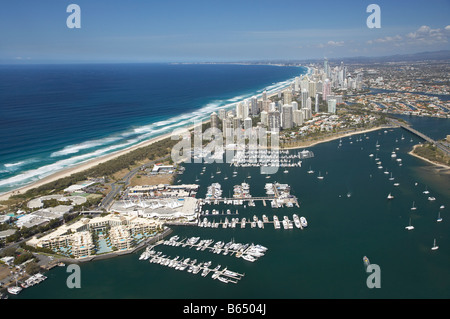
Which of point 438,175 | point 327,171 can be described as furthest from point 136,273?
point 438,175

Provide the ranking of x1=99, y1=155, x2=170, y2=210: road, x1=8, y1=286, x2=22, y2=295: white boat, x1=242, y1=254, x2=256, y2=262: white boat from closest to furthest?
x1=8, y1=286, x2=22, y2=295: white boat, x1=242, y1=254, x2=256, y2=262: white boat, x1=99, y1=155, x2=170, y2=210: road

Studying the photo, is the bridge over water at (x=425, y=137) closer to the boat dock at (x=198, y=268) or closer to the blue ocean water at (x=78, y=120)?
the boat dock at (x=198, y=268)

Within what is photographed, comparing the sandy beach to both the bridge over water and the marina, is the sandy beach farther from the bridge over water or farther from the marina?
the bridge over water

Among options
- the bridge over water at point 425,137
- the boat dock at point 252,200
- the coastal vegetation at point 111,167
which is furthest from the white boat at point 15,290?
the bridge over water at point 425,137

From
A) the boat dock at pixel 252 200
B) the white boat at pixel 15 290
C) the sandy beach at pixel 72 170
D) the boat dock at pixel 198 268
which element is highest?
the sandy beach at pixel 72 170

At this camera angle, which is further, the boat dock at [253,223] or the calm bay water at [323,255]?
the boat dock at [253,223]

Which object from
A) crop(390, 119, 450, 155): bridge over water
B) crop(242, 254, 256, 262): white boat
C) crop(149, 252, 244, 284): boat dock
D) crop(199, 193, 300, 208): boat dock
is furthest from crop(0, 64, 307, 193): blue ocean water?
crop(390, 119, 450, 155): bridge over water

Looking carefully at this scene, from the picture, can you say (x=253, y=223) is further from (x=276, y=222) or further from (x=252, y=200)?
(x=252, y=200)

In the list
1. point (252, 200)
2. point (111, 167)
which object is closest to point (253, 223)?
point (252, 200)

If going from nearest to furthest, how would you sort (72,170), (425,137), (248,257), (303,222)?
1. (248,257)
2. (303,222)
3. (72,170)
4. (425,137)
